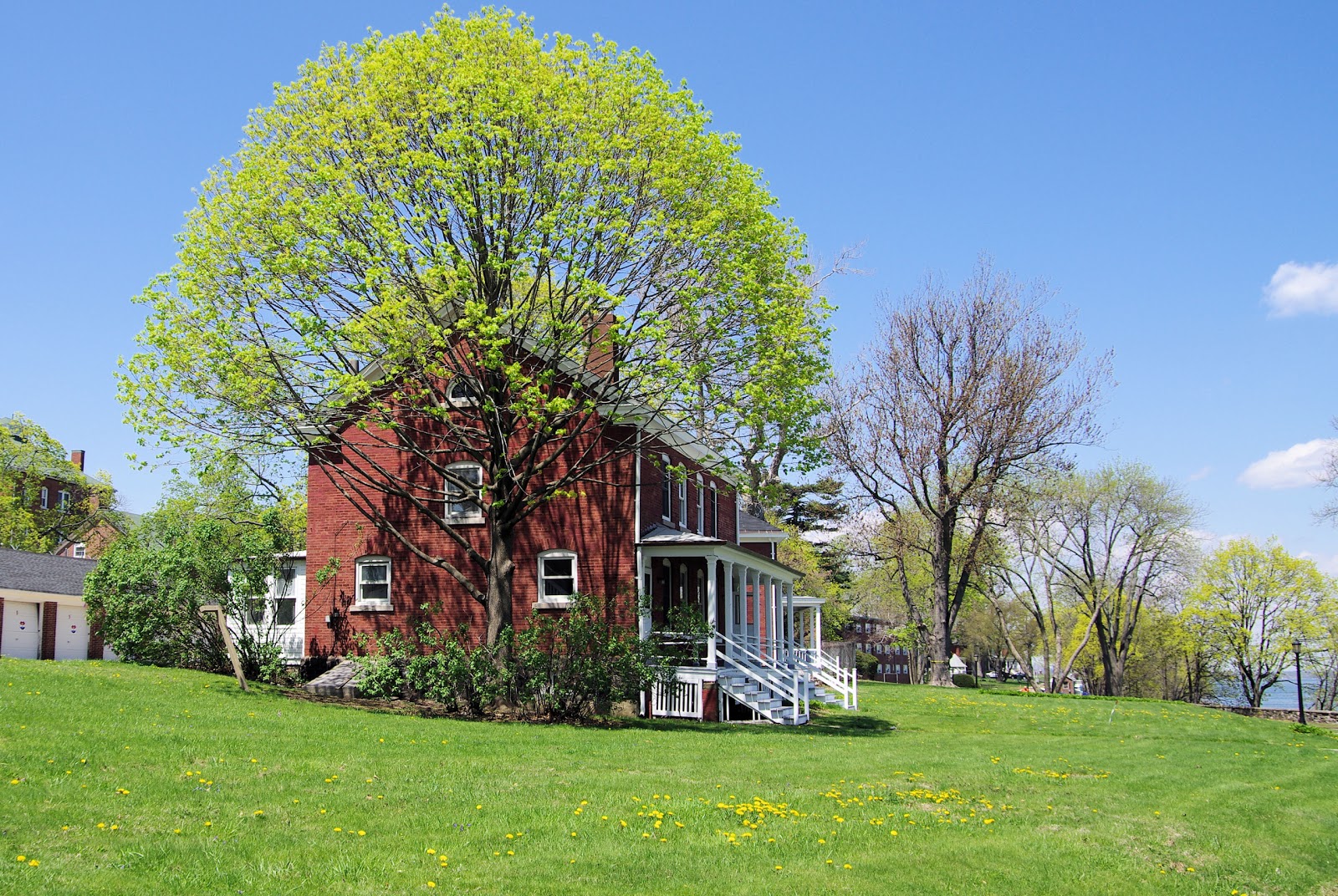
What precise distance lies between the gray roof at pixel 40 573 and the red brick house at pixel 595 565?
1198 centimetres

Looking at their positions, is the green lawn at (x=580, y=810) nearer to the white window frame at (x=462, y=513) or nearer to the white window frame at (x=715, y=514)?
the white window frame at (x=462, y=513)

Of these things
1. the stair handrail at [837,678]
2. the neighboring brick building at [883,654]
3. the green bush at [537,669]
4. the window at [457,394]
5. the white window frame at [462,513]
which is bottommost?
the neighboring brick building at [883,654]

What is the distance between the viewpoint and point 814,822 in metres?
10.6

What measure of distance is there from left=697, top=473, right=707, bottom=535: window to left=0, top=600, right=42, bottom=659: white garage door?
21.3 metres

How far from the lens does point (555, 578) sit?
953 inches

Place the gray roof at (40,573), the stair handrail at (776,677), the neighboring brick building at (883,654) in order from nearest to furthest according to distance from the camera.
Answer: the stair handrail at (776,677)
the gray roof at (40,573)
the neighboring brick building at (883,654)

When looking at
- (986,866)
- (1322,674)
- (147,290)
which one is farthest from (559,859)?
(1322,674)

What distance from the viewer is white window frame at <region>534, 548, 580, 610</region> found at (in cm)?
2391

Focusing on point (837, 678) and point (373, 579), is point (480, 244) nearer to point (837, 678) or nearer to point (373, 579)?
point (373, 579)

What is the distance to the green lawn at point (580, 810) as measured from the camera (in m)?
8.01

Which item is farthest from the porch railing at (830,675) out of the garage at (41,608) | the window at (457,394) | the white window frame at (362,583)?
the garage at (41,608)

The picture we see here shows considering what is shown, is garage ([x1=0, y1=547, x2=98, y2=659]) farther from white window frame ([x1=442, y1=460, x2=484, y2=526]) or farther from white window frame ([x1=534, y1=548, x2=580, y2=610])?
white window frame ([x1=534, y1=548, x2=580, y2=610])

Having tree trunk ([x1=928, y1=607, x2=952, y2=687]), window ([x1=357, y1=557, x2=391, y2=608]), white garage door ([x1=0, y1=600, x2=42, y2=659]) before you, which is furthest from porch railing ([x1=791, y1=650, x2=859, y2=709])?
white garage door ([x1=0, y1=600, x2=42, y2=659])

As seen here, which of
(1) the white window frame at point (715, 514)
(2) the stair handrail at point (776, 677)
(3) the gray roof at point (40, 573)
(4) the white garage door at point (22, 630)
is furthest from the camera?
(3) the gray roof at point (40, 573)
